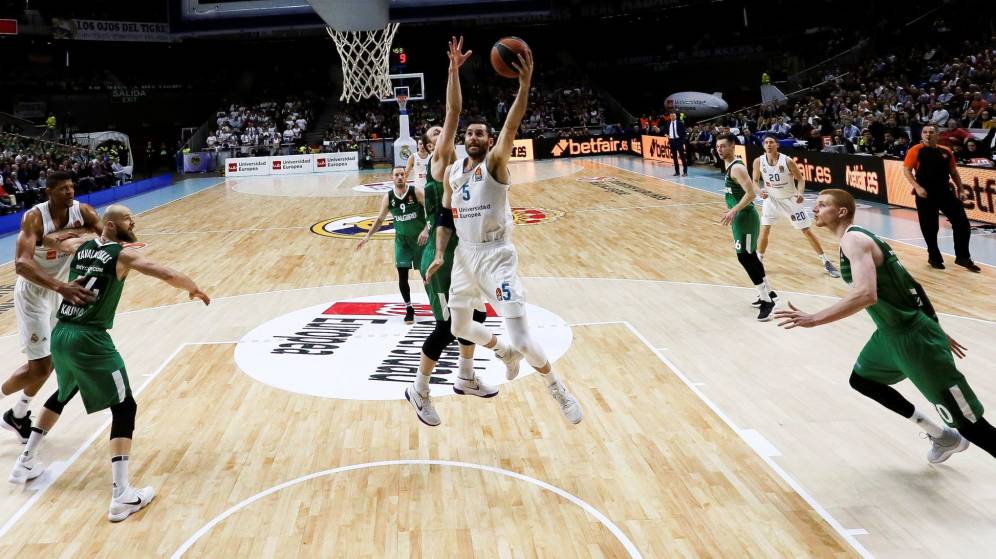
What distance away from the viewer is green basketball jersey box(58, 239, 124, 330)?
4.26 metres

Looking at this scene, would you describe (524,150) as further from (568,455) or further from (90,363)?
(90,363)

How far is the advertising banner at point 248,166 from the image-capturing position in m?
29.0

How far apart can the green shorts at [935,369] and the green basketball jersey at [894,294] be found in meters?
0.06

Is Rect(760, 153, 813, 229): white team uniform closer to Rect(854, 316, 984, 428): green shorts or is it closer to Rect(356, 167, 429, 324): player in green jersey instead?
Rect(356, 167, 429, 324): player in green jersey

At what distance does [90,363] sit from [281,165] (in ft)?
85.4

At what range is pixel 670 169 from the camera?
78.3 feet

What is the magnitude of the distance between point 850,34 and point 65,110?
1374 inches

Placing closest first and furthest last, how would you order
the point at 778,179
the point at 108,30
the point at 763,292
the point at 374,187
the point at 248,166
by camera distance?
the point at 763,292, the point at 778,179, the point at 374,187, the point at 248,166, the point at 108,30

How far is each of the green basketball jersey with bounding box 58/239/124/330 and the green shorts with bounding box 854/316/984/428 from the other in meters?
4.18

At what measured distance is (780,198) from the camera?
9680mm

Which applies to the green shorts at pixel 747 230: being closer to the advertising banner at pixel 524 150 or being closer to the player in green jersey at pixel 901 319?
the player in green jersey at pixel 901 319

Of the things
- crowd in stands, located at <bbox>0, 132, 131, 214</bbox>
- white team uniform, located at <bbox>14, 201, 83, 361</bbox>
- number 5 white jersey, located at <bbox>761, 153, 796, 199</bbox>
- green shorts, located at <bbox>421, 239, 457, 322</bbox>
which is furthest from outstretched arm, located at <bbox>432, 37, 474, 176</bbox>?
crowd in stands, located at <bbox>0, 132, 131, 214</bbox>

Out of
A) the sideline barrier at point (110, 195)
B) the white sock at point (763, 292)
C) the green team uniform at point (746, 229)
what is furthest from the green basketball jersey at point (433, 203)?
the sideline barrier at point (110, 195)

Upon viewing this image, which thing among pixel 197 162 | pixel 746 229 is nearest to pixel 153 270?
pixel 746 229
